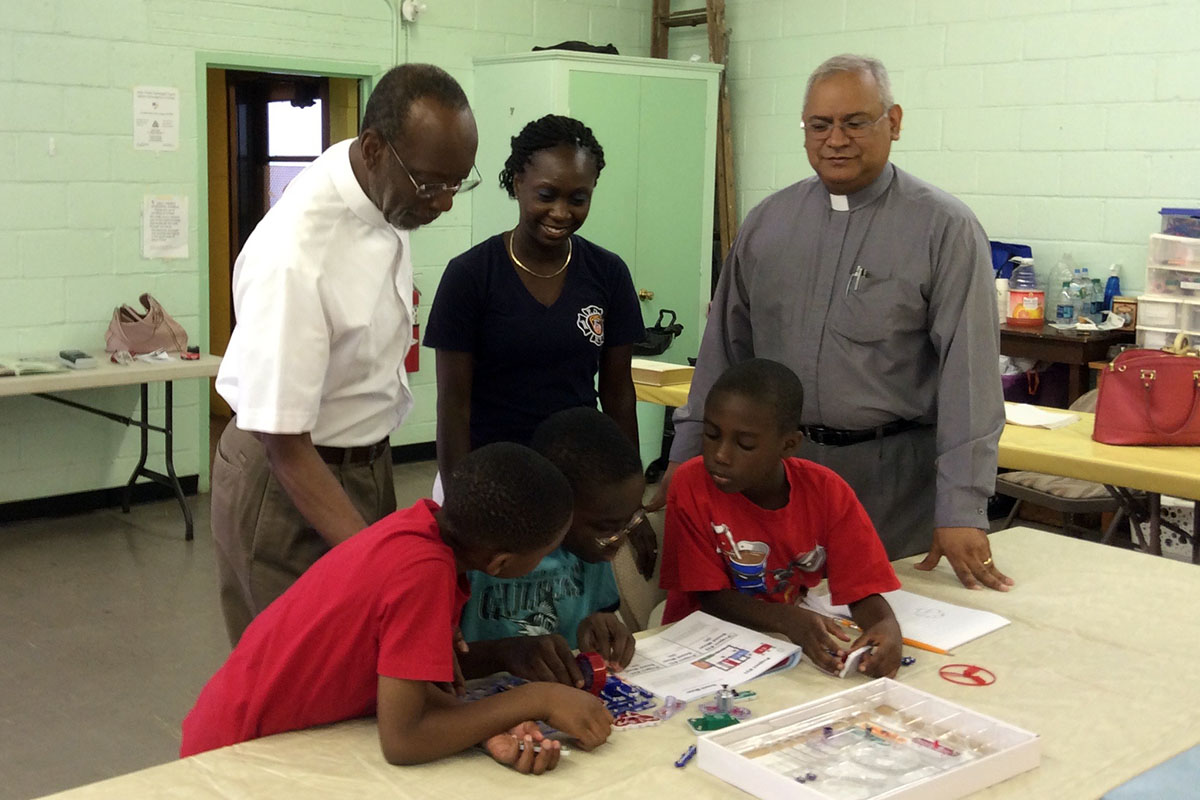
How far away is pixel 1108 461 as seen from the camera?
11.1 ft

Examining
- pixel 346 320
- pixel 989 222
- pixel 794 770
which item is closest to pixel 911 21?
pixel 989 222

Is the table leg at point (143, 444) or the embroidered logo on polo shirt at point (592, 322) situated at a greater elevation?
the embroidered logo on polo shirt at point (592, 322)

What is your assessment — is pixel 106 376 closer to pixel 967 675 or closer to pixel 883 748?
pixel 967 675

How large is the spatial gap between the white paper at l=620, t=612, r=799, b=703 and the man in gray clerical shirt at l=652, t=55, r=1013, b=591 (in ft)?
1.78

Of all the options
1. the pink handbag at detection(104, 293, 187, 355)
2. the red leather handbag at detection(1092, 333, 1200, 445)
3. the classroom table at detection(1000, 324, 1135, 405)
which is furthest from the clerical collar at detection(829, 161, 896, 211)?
the pink handbag at detection(104, 293, 187, 355)

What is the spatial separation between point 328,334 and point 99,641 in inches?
104

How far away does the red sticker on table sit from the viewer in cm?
182

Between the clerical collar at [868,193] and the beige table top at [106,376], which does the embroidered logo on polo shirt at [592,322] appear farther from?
the beige table top at [106,376]

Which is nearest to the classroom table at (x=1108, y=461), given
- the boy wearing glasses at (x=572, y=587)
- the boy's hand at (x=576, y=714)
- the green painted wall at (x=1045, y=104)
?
the boy wearing glasses at (x=572, y=587)

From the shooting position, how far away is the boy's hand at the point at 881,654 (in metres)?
1.83

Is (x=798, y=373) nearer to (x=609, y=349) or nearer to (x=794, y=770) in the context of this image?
(x=609, y=349)

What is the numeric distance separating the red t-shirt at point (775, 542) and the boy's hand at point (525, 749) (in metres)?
0.60

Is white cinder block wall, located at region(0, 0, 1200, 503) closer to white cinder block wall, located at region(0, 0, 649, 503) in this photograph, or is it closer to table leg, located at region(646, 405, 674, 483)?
white cinder block wall, located at region(0, 0, 649, 503)

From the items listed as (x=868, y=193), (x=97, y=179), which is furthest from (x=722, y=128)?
(x=868, y=193)
